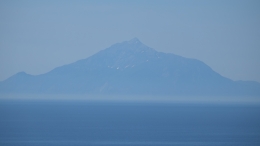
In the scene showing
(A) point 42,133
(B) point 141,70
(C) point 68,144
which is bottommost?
(C) point 68,144

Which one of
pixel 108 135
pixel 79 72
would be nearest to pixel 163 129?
pixel 108 135

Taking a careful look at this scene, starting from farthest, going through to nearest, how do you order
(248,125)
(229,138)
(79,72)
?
(79,72), (248,125), (229,138)

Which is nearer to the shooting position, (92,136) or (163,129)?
(92,136)

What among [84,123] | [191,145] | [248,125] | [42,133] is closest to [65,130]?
[42,133]

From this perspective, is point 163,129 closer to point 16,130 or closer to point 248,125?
point 248,125

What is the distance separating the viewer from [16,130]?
1602 centimetres

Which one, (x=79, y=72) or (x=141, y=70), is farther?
(x=79, y=72)

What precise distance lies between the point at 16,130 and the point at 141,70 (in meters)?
11.2

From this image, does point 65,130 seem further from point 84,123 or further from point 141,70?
point 141,70

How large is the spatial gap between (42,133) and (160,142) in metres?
4.28

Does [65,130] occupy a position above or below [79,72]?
below

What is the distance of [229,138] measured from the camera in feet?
45.9

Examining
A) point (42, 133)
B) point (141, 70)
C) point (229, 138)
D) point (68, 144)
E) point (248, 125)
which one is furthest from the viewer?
point (141, 70)

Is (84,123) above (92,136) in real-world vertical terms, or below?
above
